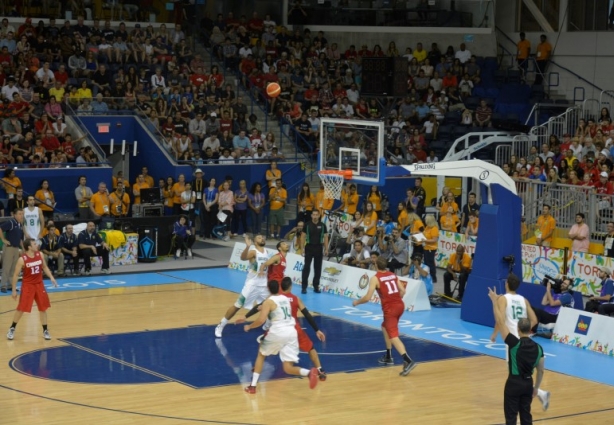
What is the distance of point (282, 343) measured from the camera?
50.6 ft

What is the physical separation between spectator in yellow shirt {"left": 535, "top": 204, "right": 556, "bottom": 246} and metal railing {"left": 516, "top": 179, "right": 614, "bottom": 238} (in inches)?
39.6

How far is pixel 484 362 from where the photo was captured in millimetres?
18172

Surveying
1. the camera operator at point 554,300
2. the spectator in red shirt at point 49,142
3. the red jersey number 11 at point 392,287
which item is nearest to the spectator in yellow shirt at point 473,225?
the camera operator at point 554,300

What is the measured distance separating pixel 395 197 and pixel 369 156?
1010cm

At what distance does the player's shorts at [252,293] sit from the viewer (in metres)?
19.5

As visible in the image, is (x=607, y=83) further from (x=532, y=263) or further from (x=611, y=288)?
(x=611, y=288)

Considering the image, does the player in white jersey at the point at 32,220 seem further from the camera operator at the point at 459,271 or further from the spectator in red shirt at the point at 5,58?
the camera operator at the point at 459,271

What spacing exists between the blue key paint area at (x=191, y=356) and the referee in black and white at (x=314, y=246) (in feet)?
10.2

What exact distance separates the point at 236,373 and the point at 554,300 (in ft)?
20.4

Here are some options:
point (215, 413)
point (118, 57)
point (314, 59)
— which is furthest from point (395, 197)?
point (215, 413)

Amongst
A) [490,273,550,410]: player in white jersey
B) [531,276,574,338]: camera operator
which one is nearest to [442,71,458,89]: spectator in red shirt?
[531,276,574,338]: camera operator

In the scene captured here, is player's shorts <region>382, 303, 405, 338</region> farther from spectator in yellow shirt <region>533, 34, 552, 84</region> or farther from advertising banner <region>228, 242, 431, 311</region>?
spectator in yellow shirt <region>533, 34, 552, 84</region>

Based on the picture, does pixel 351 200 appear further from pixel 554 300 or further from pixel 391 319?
pixel 391 319

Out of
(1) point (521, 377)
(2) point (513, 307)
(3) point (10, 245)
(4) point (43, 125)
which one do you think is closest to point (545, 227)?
(2) point (513, 307)
